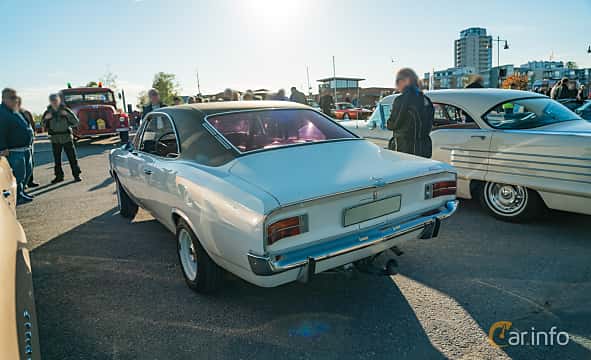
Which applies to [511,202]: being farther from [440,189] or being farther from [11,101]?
[11,101]

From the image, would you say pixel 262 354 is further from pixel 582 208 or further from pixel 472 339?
pixel 582 208

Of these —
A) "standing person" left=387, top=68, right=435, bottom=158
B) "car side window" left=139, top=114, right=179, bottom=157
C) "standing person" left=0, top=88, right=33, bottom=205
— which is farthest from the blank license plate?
"standing person" left=0, top=88, right=33, bottom=205

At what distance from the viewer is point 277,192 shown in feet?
7.86

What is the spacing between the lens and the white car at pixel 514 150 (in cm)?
393

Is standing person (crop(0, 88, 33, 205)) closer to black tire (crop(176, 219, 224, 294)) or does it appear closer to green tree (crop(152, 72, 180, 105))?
black tire (crop(176, 219, 224, 294))

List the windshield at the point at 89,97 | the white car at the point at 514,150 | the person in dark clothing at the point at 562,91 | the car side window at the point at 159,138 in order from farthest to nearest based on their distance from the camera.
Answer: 1. the windshield at the point at 89,97
2. the person in dark clothing at the point at 562,91
3. the white car at the point at 514,150
4. the car side window at the point at 159,138

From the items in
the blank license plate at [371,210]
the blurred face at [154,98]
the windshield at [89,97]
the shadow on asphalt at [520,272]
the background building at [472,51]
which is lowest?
the shadow on asphalt at [520,272]

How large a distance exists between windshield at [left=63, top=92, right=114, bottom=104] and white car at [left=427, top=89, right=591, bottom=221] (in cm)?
1642

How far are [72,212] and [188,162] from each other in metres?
3.73

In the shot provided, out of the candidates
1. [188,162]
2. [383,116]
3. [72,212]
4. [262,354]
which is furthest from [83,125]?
[262,354]

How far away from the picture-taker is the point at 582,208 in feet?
12.8

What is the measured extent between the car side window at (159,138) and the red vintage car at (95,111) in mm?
12849

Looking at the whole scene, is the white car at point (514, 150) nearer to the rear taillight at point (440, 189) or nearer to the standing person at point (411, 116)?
the standing person at point (411, 116)

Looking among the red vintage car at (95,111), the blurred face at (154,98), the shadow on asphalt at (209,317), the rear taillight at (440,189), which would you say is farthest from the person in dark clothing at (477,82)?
the red vintage car at (95,111)
